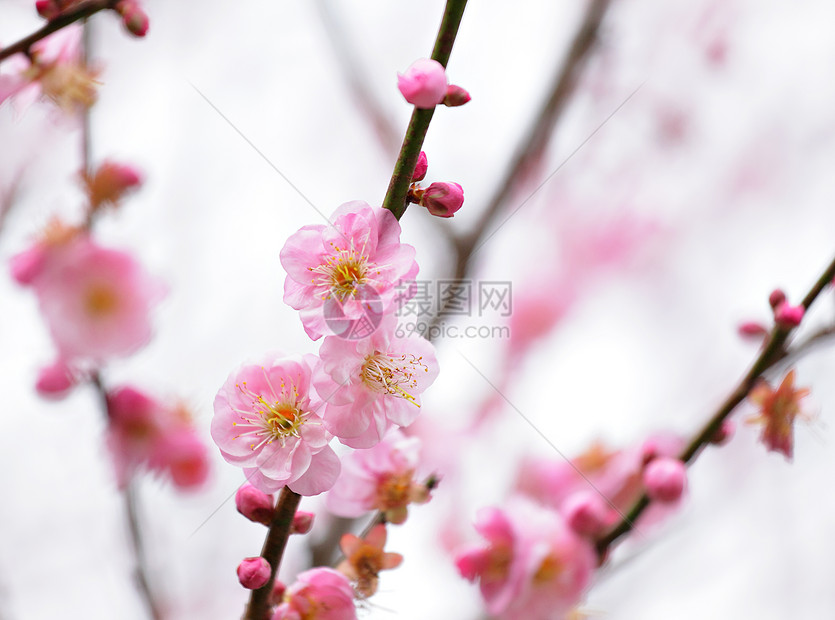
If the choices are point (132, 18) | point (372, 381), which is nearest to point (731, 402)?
point (372, 381)

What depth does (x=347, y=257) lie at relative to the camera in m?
0.44

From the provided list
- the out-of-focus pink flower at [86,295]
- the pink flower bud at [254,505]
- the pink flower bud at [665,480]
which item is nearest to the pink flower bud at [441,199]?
the pink flower bud at [254,505]

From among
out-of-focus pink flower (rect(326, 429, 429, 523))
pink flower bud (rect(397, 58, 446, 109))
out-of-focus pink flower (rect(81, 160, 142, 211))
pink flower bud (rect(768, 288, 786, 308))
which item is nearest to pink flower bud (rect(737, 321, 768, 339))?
pink flower bud (rect(768, 288, 786, 308))

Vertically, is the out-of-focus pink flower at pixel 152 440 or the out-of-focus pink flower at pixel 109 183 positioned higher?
the out-of-focus pink flower at pixel 109 183

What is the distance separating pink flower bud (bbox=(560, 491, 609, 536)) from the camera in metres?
0.64

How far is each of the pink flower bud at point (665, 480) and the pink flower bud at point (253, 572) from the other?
13.6 inches

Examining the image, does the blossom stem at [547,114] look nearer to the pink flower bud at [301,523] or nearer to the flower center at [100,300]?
the flower center at [100,300]

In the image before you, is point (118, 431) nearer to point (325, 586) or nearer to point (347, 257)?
point (325, 586)

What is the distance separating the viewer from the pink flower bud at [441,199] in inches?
16.6

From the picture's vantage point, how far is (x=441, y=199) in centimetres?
42

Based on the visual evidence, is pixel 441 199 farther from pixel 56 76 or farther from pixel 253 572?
pixel 56 76

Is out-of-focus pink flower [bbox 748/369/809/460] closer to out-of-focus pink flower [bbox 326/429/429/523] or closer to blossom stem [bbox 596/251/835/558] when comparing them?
blossom stem [bbox 596/251/835/558]

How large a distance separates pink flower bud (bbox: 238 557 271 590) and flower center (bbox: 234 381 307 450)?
7cm

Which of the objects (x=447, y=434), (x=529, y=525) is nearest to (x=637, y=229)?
(x=447, y=434)
